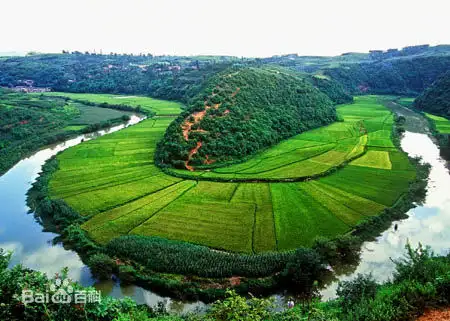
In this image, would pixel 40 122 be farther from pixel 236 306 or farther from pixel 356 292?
pixel 236 306

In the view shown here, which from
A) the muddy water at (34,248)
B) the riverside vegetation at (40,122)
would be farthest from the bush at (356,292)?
the riverside vegetation at (40,122)

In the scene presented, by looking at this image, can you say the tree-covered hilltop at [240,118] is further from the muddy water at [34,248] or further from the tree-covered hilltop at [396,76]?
the tree-covered hilltop at [396,76]

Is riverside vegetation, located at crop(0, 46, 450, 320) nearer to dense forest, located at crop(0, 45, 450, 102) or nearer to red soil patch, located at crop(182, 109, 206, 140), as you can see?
red soil patch, located at crop(182, 109, 206, 140)

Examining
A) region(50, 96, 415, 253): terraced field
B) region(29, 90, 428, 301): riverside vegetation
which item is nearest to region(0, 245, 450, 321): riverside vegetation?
region(29, 90, 428, 301): riverside vegetation

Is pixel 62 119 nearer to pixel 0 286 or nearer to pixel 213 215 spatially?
pixel 213 215

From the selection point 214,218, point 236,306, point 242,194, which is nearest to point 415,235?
point 242,194

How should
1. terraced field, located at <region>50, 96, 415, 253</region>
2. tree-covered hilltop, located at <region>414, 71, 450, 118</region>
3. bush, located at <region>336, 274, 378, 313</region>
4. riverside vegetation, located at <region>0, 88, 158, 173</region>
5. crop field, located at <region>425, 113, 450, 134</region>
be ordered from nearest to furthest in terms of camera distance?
bush, located at <region>336, 274, 378, 313</region> < terraced field, located at <region>50, 96, 415, 253</region> < riverside vegetation, located at <region>0, 88, 158, 173</region> < crop field, located at <region>425, 113, 450, 134</region> < tree-covered hilltop, located at <region>414, 71, 450, 118</region>
